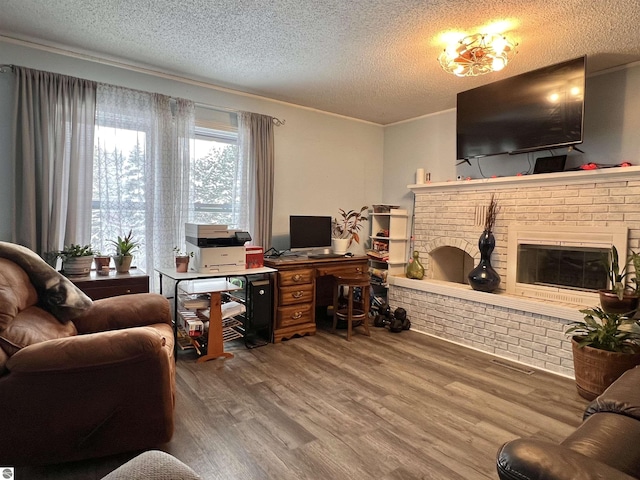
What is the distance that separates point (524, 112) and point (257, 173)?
8.13 feet

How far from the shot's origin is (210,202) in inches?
143

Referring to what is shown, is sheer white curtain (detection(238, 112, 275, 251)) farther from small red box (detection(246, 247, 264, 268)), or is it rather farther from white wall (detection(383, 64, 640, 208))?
white wall (detection(383, 64, 640, 208))

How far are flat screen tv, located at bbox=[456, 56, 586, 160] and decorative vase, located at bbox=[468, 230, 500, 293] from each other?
81cm

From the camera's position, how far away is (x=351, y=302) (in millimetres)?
3568

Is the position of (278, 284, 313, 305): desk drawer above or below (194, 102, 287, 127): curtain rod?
below

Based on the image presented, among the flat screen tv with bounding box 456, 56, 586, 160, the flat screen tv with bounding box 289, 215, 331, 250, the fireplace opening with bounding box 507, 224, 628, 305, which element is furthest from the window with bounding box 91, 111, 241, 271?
the fireplace opening with bounding box 507, 224, 628, 305

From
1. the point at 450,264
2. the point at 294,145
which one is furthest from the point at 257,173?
the point at 450,264

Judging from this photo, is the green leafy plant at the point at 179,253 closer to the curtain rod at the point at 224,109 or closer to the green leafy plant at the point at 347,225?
the curtain rod at the point at 224,109

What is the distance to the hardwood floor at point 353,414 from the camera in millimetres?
1742

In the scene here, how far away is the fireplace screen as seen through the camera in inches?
119

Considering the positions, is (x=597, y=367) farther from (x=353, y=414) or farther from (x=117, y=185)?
(x=117, y=185)

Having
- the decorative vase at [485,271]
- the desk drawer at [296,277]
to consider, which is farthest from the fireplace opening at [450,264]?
the desk drawer at [296,277]

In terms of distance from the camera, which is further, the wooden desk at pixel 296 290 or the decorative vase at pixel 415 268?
the decorative vase at pixel 415 268

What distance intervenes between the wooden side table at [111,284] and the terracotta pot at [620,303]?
11.0 feet
